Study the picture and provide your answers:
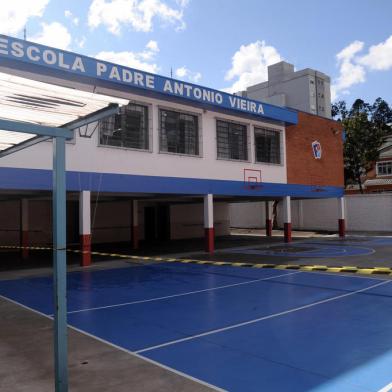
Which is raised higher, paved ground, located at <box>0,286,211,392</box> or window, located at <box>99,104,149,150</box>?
window, located at <box>99,104,149,150</box>

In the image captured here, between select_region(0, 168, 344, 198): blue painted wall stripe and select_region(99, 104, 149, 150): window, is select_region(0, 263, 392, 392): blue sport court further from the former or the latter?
select_region(99, 104, 149, 150): window

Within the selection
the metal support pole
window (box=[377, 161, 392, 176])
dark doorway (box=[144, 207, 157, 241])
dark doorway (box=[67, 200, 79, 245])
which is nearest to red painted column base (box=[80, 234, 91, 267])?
the metal support pole

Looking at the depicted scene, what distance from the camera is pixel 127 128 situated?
57.7 feet

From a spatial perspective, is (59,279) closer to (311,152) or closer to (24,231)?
(24,231)

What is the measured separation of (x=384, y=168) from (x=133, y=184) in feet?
164

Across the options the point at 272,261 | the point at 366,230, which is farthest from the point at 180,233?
the point at 272,261

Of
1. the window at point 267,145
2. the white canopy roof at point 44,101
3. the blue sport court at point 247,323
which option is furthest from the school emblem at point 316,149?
the white canopy roof at point 44,101

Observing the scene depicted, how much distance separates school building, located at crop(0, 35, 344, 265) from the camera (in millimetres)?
13469

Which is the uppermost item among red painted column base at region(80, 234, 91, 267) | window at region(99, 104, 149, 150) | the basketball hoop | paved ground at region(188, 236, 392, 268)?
window at region(99, 104, 149, 150)

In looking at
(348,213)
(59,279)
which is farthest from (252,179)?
(59,279)

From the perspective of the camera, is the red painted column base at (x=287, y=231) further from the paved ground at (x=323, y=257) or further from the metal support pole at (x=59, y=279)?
the metal support pole at (x=59, y=279)

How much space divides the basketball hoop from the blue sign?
3094 mm

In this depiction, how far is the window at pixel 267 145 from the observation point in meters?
23.6

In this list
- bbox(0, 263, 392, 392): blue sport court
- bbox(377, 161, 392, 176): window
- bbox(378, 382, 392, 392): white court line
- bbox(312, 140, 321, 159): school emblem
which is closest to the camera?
bbox(378, 382, 392, 392): white court line
